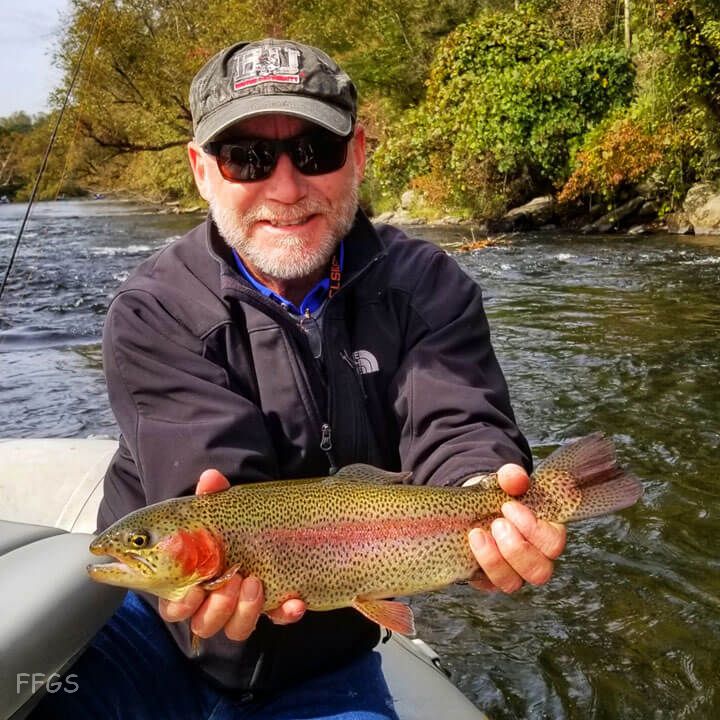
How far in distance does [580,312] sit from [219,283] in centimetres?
859

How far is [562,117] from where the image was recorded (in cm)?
1972

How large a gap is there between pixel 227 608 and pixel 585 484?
1038 mm

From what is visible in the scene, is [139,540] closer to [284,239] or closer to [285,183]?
[284,239]


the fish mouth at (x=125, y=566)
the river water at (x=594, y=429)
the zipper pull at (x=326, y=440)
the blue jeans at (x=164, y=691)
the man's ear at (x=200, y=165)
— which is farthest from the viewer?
the river water at (x=594, y=429)

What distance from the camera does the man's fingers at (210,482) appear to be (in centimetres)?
226

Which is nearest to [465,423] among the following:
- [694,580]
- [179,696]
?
[179,696]

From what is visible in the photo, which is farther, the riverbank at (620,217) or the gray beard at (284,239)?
the riverbank at (620,217)

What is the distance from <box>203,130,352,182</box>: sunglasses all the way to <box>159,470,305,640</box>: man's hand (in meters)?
1.30

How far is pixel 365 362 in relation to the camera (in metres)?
2.63

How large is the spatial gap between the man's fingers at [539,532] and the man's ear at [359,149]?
53.1 inches

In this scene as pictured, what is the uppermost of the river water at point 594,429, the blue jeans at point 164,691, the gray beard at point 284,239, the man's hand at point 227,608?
the gray beard at point 284,239

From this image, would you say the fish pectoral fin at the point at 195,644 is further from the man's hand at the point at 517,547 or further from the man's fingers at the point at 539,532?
the man's fingers at the point at 539,532

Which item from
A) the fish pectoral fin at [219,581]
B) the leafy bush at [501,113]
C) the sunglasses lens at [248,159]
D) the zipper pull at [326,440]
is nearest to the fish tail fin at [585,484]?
the zipper pull at [326,440]

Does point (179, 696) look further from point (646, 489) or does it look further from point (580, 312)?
point (580, 312)
